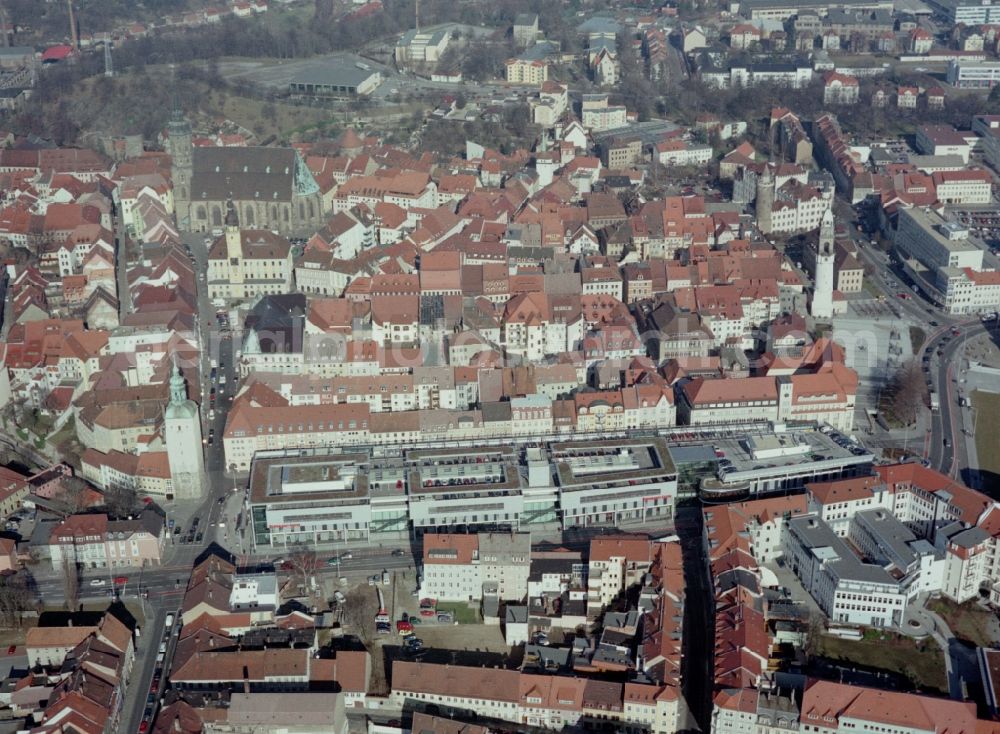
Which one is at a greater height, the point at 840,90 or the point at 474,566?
the point at 840,90

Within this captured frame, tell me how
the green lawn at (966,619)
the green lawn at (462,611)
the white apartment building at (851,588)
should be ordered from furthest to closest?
the green lawn at (462,611) → the white apartment building at (851,588) → the green lawn at (966,619)

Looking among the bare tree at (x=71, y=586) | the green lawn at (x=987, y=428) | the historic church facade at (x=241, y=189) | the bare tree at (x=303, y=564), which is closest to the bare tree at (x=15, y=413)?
the bare tree at (x=71, y=586)

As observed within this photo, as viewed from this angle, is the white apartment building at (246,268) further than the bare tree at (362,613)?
Yes

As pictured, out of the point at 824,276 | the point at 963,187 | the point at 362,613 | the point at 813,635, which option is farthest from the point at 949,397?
the point at 362,613

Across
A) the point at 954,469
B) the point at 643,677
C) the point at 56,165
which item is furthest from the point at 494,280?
the point at 56,165

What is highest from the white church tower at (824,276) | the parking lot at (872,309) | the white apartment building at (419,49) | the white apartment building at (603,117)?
the white apartment building at (419,49)

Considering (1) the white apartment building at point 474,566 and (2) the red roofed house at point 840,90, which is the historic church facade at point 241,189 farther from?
(2) the red roofed house at point 840,90

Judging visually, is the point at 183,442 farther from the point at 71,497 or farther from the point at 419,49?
the point at 419,49
